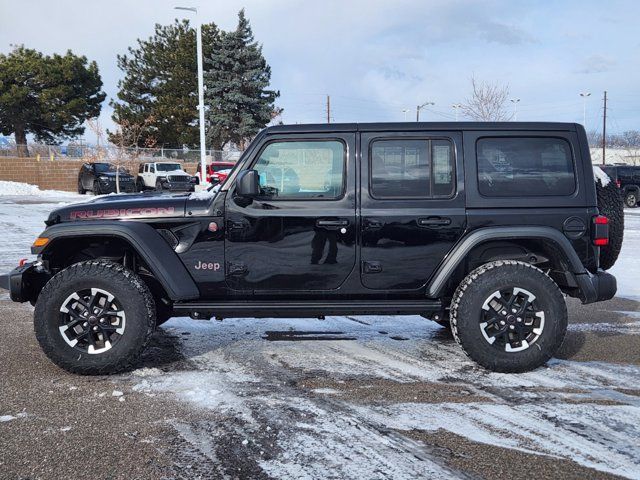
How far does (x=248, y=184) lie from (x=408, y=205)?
4.05 feet

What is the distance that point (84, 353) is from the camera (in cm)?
441

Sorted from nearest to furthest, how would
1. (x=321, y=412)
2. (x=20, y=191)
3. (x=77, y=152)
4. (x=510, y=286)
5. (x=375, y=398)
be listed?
(x=321, y=412)
(x=375, y=398)
(x=510, y=286)
(x=20, y=191)
(x=77, y=152)

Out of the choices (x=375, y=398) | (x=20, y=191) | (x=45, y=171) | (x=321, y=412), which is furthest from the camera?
(x=45, y=171)

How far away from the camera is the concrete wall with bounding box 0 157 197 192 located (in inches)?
1348

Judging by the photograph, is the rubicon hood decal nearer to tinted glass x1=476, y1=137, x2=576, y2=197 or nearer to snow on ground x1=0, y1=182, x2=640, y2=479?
snow on ground x1=0, y1=182, x2=640, y2=479

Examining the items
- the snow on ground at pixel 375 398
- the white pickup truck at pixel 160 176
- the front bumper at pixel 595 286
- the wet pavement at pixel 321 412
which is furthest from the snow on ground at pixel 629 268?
the white pickup truck at pixel 160 176

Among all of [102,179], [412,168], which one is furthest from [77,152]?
[412,168]

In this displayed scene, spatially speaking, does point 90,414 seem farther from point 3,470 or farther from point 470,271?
point 470,271

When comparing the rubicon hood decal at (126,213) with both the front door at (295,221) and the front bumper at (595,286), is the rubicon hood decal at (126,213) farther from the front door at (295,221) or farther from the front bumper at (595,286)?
the front bumper at (595,286)

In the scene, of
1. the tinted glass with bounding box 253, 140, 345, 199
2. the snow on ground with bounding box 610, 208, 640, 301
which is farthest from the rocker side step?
the snow on ground with bounding box 610, 208, 640, 301

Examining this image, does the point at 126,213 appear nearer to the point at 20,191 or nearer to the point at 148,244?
the point at 148,244

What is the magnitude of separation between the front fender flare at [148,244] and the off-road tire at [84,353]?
0.23m

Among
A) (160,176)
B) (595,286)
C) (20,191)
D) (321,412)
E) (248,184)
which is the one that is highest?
(160,176)

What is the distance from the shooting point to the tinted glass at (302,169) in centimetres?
457
